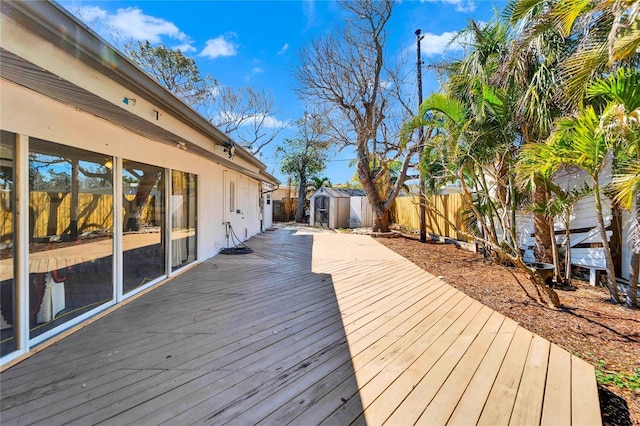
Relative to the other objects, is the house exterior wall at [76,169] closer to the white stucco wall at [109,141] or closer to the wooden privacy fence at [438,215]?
the white stucco wall at [109,141]

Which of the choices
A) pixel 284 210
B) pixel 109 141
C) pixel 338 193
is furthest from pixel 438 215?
pixel 284 210

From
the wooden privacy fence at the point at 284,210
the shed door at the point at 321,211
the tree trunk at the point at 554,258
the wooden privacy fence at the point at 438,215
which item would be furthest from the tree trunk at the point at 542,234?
the wooden privacy fence at the point at 284,210

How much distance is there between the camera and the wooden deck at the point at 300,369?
1758 mm

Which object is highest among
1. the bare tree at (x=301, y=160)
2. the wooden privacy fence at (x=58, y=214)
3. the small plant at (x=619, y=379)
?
the bare tree at (x=301, y=160)

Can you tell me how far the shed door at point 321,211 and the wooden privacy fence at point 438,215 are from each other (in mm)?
4164

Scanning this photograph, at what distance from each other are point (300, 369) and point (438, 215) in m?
6.04

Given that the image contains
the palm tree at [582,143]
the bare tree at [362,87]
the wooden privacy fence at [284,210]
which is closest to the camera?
the palm tree at [582,143]

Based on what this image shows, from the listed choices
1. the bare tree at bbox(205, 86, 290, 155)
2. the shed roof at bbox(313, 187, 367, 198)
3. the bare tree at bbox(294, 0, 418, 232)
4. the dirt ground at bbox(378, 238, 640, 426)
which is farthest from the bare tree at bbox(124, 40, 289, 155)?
the dirt ground at bbox(378, 238, 640, 426)

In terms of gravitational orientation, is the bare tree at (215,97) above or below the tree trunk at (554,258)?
above

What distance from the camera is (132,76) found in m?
2.48

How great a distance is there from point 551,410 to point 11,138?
14.9ft

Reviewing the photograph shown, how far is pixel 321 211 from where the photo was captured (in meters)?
17.0

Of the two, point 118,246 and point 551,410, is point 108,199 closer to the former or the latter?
point 118,246

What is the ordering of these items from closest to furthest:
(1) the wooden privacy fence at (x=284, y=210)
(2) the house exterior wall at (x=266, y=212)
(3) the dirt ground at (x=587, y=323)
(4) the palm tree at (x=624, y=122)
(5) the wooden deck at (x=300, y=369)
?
(5) the wooden deck at (x=300, y=369) → (3) the dirt ground at (x=587, y=323) → (4) the palm tree at (x=624, y=122) → (2) the house exterior wall at (x=266, y=212) → (1) the wooden privacy fence at (x=284, y=210)
